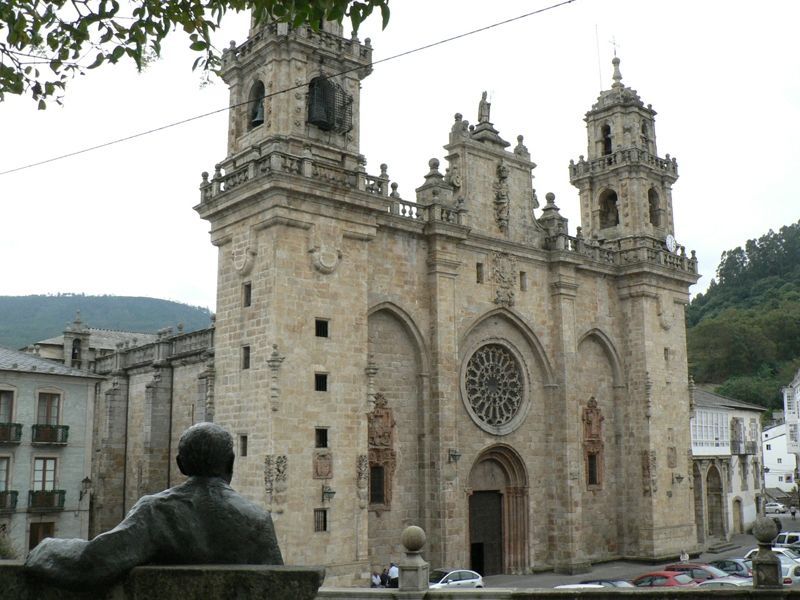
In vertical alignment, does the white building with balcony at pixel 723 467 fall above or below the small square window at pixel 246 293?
below

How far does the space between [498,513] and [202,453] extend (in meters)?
29.5

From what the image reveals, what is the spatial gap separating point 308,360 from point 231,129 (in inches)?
365

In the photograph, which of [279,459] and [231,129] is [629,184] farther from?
[279,459]

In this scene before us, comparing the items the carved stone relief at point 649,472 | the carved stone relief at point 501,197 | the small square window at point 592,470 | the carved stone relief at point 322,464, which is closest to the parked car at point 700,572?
the small square window at point 592,470

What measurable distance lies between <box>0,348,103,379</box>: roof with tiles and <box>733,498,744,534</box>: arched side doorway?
3928 cm

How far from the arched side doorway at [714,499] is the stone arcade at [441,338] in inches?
428

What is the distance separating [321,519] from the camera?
24.0 m

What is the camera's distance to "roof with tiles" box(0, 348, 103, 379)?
31188 mm

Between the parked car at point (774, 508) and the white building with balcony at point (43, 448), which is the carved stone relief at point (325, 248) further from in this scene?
the parked car at point (774, 508)

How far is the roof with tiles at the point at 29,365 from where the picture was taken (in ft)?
102

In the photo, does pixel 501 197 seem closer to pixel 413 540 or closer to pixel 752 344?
pixel 413 540

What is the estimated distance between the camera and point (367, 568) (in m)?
24.7

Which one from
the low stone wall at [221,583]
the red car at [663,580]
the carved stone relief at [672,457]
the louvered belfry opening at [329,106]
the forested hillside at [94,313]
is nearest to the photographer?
the low stone wall at [221,583]

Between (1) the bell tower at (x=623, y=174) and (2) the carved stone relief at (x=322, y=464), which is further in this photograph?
(1) the bell tower at (x=623, y=174)
